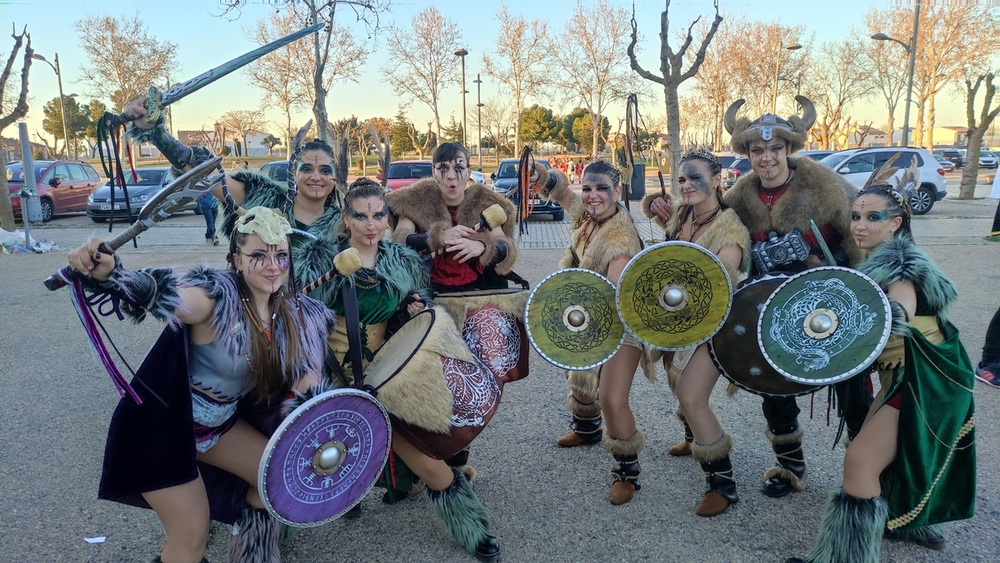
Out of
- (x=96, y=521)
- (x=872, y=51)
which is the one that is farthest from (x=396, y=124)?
(x=96, y=521)

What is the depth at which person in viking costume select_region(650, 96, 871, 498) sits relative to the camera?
2936mm

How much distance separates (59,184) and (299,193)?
1567cm

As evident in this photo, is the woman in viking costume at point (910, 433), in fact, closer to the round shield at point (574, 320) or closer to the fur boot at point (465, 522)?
the round shield at point (574, 320)

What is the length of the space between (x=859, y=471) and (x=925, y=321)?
0.61 metres

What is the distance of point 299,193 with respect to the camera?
3.17 m

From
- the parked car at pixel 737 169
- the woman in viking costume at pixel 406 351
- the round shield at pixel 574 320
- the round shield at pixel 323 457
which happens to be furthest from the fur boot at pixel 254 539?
the parked car at pixel 737 169

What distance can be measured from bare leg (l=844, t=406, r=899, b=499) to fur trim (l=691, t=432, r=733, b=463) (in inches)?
23.4

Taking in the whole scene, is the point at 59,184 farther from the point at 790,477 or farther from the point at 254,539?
the point at 790,477

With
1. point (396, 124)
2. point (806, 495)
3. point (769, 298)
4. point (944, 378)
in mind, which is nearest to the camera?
point (944, 378)

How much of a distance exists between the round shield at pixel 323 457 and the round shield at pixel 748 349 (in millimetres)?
1456

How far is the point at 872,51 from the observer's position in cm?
3794

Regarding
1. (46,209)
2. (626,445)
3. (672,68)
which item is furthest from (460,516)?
(46,209)

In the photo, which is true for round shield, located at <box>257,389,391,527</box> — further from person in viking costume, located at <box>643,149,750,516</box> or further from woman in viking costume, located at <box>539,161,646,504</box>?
person in viking costume, located at <box>643,149,750,516</box>

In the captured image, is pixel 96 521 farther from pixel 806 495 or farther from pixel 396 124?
pixel 396 124
